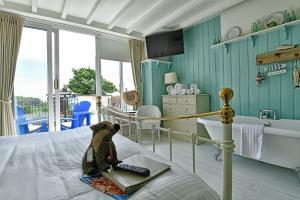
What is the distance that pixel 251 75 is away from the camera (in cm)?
305

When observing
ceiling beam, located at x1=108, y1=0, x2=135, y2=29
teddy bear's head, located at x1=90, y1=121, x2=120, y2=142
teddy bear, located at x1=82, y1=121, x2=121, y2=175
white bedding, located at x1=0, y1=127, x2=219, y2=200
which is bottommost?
white bedding, located at x1=0, y1=127, x2=219, y2=200

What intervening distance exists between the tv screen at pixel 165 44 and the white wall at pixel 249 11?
0.94 meters

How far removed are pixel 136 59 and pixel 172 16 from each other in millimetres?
1372

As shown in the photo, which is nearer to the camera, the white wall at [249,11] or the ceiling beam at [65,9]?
the white wall at [249,11]

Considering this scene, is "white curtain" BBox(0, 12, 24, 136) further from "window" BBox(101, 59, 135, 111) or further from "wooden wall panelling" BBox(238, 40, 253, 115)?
"wooden wall panelling" BBox(238, 40, 253, 115)

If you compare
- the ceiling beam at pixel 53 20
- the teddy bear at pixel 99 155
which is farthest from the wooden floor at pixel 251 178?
the ceiling beam at pixel 53 20

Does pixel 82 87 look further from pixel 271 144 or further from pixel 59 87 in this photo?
pixel 271 144

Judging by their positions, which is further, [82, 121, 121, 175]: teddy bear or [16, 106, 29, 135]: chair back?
[16, 106, 29, 135]: chair back

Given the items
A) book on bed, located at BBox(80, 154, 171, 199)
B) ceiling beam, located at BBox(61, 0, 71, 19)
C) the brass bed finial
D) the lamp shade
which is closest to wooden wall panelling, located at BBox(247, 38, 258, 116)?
the lamp shade

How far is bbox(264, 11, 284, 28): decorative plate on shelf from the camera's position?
8.66ft

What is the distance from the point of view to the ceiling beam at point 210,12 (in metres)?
3.05

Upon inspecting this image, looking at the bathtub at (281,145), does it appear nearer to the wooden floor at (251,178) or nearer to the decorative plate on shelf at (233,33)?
the wooden floor at (251,178)

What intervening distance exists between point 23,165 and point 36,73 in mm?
2812

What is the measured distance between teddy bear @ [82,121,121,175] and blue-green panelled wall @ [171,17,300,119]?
2821mm
